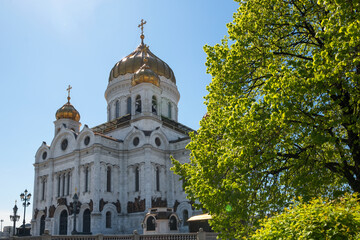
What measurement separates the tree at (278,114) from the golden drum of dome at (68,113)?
110 feet

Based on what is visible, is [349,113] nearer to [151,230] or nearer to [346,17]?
[346,17]

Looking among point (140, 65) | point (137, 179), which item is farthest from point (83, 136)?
point (140, 65)

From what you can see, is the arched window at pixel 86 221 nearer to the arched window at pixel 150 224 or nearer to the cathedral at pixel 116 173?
the cathedral at pixel 116 173

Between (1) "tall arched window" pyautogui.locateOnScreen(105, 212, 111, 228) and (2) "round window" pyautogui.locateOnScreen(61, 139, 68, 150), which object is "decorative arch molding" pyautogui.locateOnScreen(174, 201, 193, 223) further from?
(2) "round window" pyautogui.locateOnScreen(61, 139, 68, 150)

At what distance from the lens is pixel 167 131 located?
3994cm

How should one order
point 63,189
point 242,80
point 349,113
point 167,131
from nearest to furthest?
point 349,113 → point 242,80 → point 63,189 → point 167,131

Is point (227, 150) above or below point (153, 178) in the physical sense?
below

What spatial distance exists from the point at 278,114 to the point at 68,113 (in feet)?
125

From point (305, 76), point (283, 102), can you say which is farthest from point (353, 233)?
point (305, 76)

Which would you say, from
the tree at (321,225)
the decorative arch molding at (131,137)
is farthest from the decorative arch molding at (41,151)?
the tree at (321,225)

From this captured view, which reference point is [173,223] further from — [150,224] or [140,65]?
[140,65]

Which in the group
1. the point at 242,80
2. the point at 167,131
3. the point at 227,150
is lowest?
the point at 227,150

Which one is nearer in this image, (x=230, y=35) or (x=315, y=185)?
(x=315, y=185)

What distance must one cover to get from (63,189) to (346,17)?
34.4 meters
